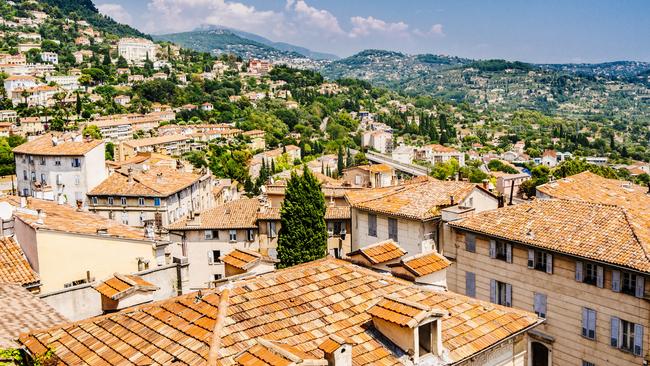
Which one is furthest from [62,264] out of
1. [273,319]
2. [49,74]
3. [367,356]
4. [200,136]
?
[49,74]

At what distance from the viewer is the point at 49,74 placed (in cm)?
19200

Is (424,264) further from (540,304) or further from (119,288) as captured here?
(540,304)

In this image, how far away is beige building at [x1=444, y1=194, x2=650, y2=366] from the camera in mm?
21781

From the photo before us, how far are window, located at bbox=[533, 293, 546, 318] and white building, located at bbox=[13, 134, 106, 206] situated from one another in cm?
4361

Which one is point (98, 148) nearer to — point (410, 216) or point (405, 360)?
point (410, 216)

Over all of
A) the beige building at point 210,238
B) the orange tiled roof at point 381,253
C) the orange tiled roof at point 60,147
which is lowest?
the beige building at point 210,238

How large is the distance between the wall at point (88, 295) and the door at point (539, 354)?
48.1 ft

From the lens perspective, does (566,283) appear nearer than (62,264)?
No

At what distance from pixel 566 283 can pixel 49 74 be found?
647 ft

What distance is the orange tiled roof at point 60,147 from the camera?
2314 inches

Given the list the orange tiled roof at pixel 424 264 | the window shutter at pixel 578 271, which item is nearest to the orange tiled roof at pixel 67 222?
the orange tiled roof at pixel 424 264

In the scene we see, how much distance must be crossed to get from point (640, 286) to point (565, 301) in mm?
3223

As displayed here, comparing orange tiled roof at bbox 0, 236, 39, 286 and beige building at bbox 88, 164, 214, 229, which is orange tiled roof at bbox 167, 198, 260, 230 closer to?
beige building at bbox 88, 164, 214, 229

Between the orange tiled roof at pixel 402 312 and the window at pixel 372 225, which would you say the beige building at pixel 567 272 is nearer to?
the window at pixel 372 225
